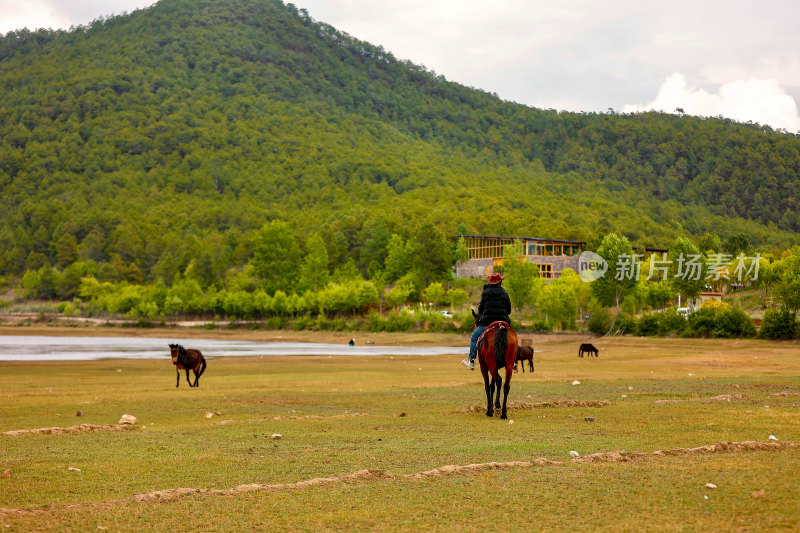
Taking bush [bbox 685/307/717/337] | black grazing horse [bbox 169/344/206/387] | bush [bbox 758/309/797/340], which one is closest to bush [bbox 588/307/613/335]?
bush [bbox 685/307/717/337]

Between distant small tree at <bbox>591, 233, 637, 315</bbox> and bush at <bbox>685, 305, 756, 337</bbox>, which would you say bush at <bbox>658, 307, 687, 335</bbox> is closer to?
bush at <bbox>685, 305, 756, 337</bbox>

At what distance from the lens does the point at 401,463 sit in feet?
37.6

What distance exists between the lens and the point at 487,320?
56.0 ft

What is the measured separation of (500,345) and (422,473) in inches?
256

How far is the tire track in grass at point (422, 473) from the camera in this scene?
9039 millimetres

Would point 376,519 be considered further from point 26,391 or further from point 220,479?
point 26,391

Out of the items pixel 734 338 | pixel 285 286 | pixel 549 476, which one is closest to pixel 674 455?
pixel 549 476

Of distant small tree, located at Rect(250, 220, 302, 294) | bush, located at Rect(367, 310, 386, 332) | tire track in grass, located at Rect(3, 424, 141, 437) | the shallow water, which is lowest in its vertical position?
the shallow water

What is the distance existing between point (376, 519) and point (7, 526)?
3656 millimetres

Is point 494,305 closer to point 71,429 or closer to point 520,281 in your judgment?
point 71,429

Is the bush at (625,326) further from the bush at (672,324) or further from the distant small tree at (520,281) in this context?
the distant small tree at (520,281)

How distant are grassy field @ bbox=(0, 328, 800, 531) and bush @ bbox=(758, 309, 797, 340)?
44822 millimetres

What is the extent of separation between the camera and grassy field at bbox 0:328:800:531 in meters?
8.27

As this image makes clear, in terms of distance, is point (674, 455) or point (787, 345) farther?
point (787, 345)
